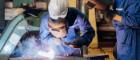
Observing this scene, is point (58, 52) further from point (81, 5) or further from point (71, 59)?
point (81, 5)

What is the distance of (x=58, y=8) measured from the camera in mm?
2139

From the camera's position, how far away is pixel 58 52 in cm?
219

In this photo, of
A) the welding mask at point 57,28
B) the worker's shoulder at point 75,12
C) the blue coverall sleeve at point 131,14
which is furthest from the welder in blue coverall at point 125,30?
the welding mask at point 57,28

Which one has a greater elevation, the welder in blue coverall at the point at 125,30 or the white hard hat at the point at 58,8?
the white hard hat at the point at 58,8

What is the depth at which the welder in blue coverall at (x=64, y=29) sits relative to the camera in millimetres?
2162

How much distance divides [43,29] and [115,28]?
1.74 feet

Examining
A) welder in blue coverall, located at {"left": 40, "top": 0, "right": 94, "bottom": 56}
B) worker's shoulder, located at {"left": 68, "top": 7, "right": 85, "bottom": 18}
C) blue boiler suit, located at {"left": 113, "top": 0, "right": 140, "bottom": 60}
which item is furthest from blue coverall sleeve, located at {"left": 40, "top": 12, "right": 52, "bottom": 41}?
blue boiler suit, located at {"left": 113, "top": 0, "right": 140, "bottom": 60}

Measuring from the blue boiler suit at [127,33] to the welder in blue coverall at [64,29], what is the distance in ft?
0.69

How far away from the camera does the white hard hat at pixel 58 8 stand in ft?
7.04

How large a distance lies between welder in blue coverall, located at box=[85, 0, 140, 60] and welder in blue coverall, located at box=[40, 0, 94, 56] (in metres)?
0.18

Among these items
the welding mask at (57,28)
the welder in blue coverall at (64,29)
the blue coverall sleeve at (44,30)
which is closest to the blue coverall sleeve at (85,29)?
the welder in blue coverall at (64,29)

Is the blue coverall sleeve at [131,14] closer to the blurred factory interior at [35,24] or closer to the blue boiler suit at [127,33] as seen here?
the blue boiler suit at [127,33]

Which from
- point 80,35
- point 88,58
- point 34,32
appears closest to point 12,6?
point 34,32

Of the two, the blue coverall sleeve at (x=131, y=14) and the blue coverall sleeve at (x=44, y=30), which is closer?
the blue coverall sleeve at (x=131, y=14)
